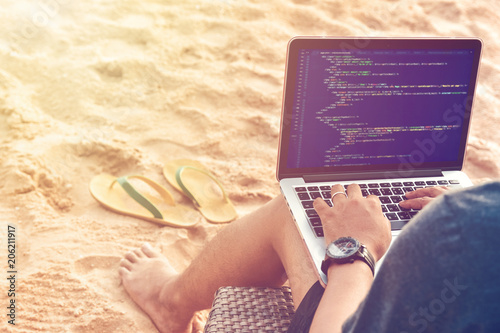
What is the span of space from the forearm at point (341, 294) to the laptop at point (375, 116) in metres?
0.34

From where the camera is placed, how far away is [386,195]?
151 centimetres

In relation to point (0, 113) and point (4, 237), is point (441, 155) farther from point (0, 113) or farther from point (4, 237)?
point (0, 113)

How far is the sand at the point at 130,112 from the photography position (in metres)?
1.86

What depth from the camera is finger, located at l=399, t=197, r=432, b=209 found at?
139 cm

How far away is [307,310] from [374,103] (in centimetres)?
67

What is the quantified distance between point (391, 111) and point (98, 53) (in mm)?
2013

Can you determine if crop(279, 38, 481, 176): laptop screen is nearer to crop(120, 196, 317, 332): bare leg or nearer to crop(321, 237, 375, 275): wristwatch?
crop(120, 196, 317, 332): bare leg

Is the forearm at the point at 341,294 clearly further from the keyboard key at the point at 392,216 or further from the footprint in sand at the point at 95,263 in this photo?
the footprint in sand at the point at 95,263

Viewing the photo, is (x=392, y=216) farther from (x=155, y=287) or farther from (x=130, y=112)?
(x=130, y=112)

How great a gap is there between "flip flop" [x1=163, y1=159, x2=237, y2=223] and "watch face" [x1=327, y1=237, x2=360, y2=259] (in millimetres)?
1121

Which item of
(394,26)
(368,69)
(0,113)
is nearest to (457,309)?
(368,69)

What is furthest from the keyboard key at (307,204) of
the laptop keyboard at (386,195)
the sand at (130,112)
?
the sand at (130,112)

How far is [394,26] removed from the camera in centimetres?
368

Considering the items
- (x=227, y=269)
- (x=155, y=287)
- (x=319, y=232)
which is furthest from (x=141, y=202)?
(x=319, y=232)
